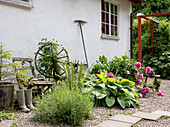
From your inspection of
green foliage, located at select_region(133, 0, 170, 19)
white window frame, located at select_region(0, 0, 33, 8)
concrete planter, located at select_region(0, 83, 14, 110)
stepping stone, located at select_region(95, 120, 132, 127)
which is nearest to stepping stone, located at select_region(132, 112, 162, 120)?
stepping stone, located at select_region(95, 120, 132, 127)

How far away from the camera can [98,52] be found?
23.6ft

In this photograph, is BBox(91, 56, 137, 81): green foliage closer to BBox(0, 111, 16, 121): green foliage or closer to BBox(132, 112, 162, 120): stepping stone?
BBox(132, 112, 162, 120): stepping stone

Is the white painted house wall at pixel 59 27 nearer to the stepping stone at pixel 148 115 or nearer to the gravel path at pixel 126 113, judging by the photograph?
the gravel path at pixel 126 113

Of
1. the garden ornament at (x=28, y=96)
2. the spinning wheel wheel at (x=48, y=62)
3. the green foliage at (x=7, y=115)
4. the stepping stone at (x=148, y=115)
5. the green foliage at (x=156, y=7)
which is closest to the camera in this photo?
the green foliage at (x=7, y=115)

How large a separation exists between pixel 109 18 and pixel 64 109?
5.27 metres

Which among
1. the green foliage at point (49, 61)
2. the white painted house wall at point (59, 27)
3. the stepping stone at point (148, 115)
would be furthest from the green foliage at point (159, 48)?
the stepping stone at point (148, 115)

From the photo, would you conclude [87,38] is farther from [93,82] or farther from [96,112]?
[96,112]

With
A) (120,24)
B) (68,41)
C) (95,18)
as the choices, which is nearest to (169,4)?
(120,24)

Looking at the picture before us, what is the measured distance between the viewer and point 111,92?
4410 millimetres

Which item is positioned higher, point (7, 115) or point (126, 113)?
point (7, 115)

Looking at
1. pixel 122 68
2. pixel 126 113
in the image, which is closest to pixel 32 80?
pixel 126 113

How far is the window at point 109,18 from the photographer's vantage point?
24.8 ft

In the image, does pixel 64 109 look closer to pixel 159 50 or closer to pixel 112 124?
pixel 112 124

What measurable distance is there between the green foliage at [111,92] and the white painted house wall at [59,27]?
1607 mm
